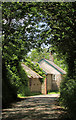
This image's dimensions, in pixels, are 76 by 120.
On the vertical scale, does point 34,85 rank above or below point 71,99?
below

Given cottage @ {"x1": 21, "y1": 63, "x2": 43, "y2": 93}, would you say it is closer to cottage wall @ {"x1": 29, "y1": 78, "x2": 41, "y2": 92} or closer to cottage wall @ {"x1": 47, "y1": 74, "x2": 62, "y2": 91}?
cottage wall @ {"x1": 29, "y1": 78, "x2": 41, "y2": 92}

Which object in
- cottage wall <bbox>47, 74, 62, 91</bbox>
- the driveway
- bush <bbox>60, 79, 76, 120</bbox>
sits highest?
bush <bbox>60, 79, 76, 120</bbox>

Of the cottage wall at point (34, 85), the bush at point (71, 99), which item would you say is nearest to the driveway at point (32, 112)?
the bush at point (71, 99)

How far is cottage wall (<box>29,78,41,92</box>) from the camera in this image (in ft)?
103

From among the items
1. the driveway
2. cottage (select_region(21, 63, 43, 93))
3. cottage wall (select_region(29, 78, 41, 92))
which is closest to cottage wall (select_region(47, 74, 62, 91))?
cottage (select_region(21, 63, 43, 93))

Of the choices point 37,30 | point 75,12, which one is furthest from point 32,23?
point 75,12

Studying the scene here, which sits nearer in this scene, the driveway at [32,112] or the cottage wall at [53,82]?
the driveway at [32,112]

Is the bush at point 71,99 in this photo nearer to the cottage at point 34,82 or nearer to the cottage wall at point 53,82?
the cottage at point 34,82

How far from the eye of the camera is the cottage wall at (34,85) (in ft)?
103

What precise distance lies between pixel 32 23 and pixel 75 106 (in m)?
4.70

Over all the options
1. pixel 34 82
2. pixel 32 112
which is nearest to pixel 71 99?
pixel 32 112

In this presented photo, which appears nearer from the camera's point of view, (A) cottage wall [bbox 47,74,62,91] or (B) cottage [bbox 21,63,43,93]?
(B) cottage [bbox 21,63,43,93]

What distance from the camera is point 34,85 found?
31938mm

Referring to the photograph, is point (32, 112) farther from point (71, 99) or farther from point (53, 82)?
point (53, 82)
